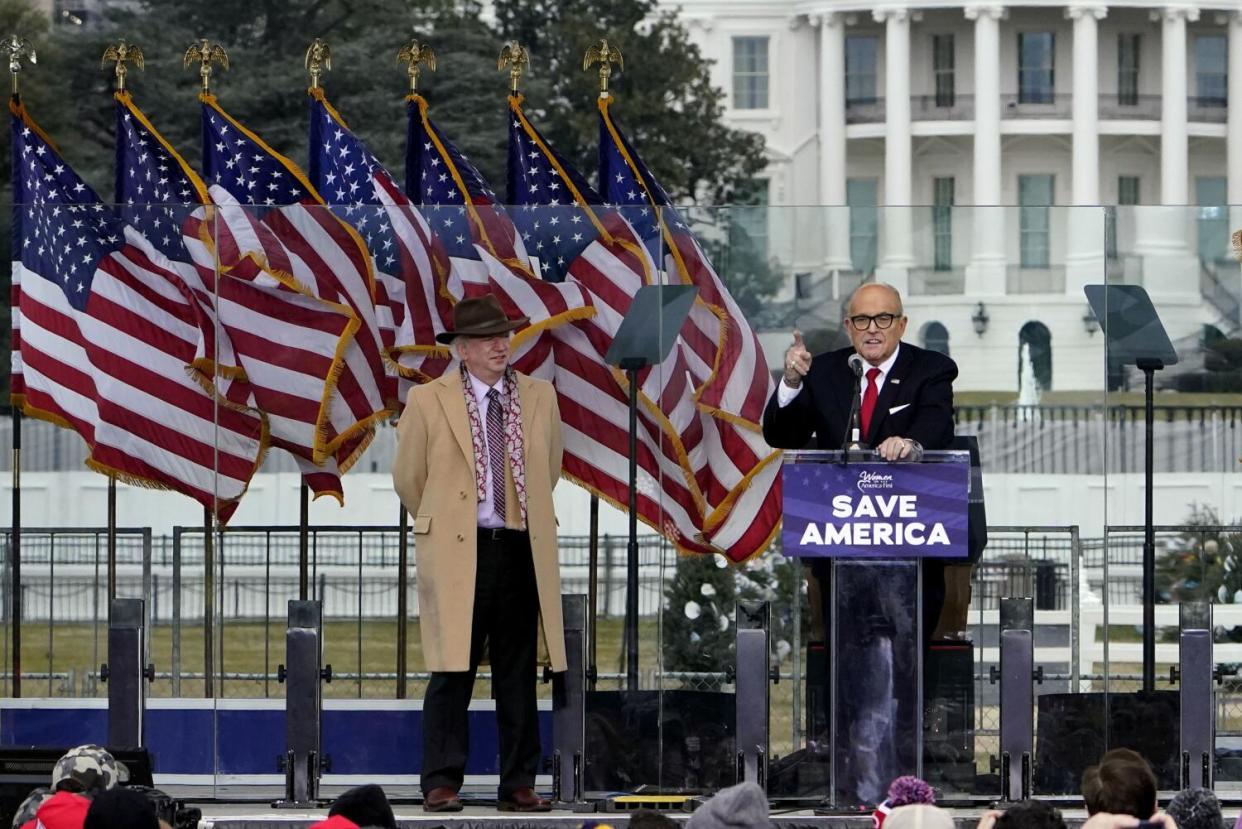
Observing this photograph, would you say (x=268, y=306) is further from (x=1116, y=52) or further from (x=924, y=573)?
(x=1116, y=52)

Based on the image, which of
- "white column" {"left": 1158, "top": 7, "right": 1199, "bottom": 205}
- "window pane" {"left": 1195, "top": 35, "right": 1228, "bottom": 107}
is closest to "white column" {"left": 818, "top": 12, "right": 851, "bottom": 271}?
"white column" {"left": 1158, "top": 7, "right": 1199, "bottom": 205}

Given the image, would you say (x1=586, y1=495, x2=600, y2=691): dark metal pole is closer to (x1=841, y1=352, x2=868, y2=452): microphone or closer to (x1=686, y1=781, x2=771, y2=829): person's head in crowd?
(x1=841, y1=352, x2=868, y2=452): microphone

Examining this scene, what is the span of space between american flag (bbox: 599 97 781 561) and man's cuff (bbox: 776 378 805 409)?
711 millimetres

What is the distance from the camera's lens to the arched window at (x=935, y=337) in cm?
1304

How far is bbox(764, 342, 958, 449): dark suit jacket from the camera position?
1240 cm

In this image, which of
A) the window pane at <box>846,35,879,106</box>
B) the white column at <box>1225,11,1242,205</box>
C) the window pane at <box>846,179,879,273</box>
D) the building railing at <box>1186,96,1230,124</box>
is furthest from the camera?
the window pane at <box>846,35,879,106</box>

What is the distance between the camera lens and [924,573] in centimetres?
1231

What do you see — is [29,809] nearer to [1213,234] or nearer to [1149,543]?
[1149,543]

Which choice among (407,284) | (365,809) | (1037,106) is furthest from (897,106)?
(365,809)

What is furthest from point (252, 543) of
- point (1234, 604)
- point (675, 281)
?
point (1234, 604)

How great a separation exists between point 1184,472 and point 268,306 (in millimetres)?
3735

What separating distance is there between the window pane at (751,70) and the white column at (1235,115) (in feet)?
41.3

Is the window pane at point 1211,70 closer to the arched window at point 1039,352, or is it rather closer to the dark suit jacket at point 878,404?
the arched window at point 1039,352

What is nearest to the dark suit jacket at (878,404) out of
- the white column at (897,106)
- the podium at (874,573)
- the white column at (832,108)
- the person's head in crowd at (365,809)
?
the podium at (874,573)
